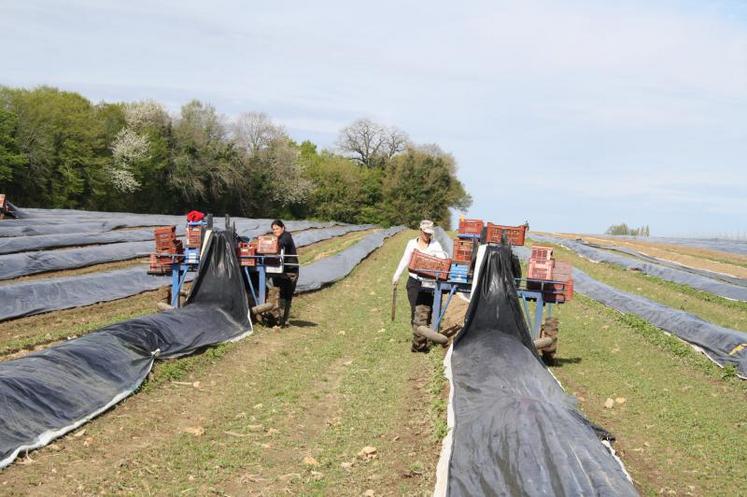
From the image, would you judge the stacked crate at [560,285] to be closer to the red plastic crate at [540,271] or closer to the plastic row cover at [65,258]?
the red plastic crate at [540,271]

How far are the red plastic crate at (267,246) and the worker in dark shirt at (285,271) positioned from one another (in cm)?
12

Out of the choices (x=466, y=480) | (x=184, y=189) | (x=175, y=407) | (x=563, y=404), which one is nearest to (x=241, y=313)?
(x=175, y=407)

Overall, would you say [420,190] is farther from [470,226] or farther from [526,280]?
[526,280]

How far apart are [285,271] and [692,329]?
808 centimetres

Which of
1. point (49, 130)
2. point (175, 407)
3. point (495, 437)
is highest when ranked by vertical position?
→ point (49, 130)

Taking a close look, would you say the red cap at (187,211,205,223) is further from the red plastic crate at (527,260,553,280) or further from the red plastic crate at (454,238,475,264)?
the red plastic crate at (527,260,553,280)

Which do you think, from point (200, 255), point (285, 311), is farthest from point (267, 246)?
point (285, 311)

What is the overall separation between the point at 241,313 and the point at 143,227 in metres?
27.5

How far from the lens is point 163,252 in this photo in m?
15.0

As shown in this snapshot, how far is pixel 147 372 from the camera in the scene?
9.62m

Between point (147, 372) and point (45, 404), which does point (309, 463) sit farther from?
point (147, 372)

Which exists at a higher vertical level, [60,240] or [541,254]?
[541,254]

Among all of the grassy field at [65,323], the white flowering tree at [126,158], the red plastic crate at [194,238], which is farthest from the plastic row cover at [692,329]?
the white flowering tree at [126,158]

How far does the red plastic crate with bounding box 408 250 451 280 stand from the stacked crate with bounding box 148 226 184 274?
17.2 ft
